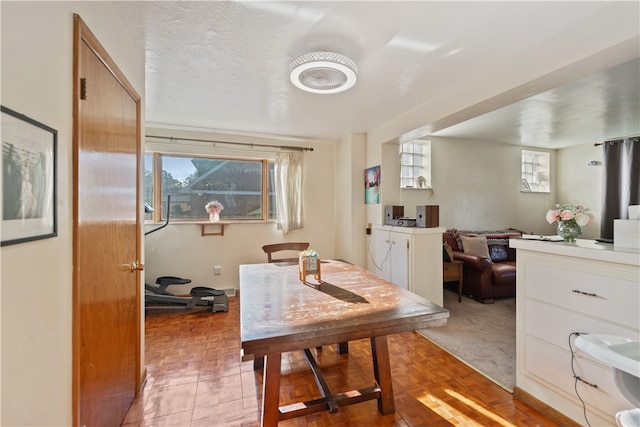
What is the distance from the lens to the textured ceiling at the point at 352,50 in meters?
1.48

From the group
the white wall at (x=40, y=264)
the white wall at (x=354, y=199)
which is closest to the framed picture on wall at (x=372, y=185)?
the white wall at (x=354, y=199)

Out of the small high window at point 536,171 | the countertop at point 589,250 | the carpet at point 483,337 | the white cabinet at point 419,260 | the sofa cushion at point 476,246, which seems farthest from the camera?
the small high window at point 536,171

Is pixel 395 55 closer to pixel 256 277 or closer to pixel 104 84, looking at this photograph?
pixel 104 84

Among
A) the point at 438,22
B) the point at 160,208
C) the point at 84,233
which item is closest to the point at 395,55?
the point at 438,22

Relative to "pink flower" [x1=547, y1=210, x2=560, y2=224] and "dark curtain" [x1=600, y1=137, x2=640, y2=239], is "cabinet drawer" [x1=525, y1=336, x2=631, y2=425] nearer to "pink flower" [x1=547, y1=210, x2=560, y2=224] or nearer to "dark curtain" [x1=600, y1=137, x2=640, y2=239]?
"pink flower" [x1=547, y1=210, x2=560, y2=224]

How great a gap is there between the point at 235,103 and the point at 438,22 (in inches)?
79.4

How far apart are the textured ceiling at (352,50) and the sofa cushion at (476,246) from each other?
1.82m

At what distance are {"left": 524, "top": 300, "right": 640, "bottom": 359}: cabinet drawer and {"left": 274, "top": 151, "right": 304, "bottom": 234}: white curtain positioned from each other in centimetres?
301

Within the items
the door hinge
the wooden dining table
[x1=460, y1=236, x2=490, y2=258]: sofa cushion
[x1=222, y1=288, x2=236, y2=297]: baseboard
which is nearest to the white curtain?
[x1=222, y1=288, x2=236, y2=297]: baseboard

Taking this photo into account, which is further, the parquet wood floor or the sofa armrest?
the sofa armrest

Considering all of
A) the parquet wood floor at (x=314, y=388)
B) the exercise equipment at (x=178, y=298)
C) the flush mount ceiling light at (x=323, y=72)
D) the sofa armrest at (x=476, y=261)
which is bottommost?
the parquet wood floor at (x=314, y=388)

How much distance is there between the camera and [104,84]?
1.34 meters

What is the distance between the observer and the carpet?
2.10 metres

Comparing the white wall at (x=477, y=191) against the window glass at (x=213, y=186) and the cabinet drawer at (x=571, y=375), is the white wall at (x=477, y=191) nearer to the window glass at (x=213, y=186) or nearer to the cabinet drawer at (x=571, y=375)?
the window glass at (x=213, y=186)
